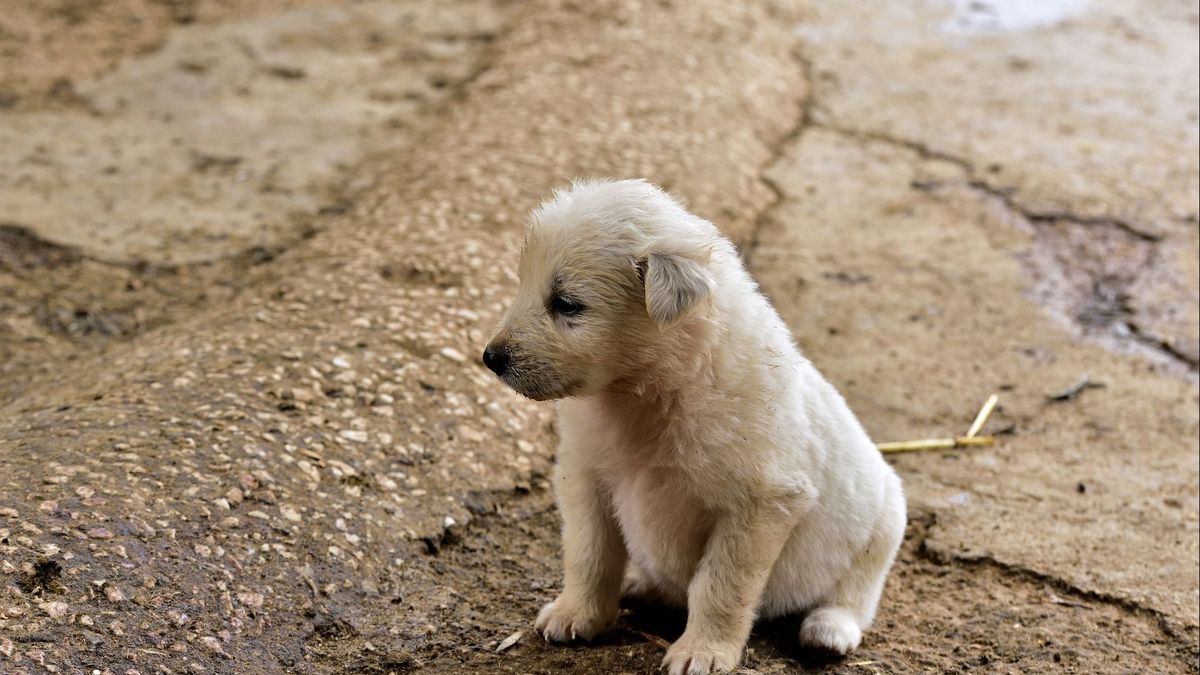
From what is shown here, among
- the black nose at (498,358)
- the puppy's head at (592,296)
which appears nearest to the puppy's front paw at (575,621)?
the puppy's head at (592,296)

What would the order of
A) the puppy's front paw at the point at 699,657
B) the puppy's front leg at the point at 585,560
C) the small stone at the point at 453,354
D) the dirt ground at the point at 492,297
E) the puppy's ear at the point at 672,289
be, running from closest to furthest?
the puppy's ear at the point at 672,289 → the puppy's front paw at the point at 699,657 → the puppy's front leg at the point at 585,560 → the dirt ground at the point at 492,297 → the small stone at the point at 453,354

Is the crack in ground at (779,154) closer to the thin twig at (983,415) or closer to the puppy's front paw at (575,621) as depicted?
Answer: the thin twig at (983,415)

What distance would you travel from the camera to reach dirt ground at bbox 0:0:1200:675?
3709 millimetres

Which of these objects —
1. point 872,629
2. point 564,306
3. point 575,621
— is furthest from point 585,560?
point 872,629

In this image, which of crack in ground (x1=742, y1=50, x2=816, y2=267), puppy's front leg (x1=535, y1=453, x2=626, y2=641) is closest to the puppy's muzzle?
puppy's front leg (x1=535, y1=453, x2=626, y2=641)

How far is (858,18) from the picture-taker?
9.28 metres

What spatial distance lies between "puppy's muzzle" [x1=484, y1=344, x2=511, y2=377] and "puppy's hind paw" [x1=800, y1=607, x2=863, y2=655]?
1.23 metres

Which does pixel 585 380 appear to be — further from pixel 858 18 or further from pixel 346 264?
pixel 858 18

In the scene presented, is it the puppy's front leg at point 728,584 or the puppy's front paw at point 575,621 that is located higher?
the puppy's front leg at point 728,584

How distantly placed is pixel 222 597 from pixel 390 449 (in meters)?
1.00

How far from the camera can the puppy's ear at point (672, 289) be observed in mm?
3010

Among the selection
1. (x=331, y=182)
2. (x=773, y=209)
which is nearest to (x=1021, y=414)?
(x=773, y=209)

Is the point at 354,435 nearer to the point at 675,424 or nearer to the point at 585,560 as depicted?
the point at 585,560

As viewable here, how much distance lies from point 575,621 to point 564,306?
3.16 feet
